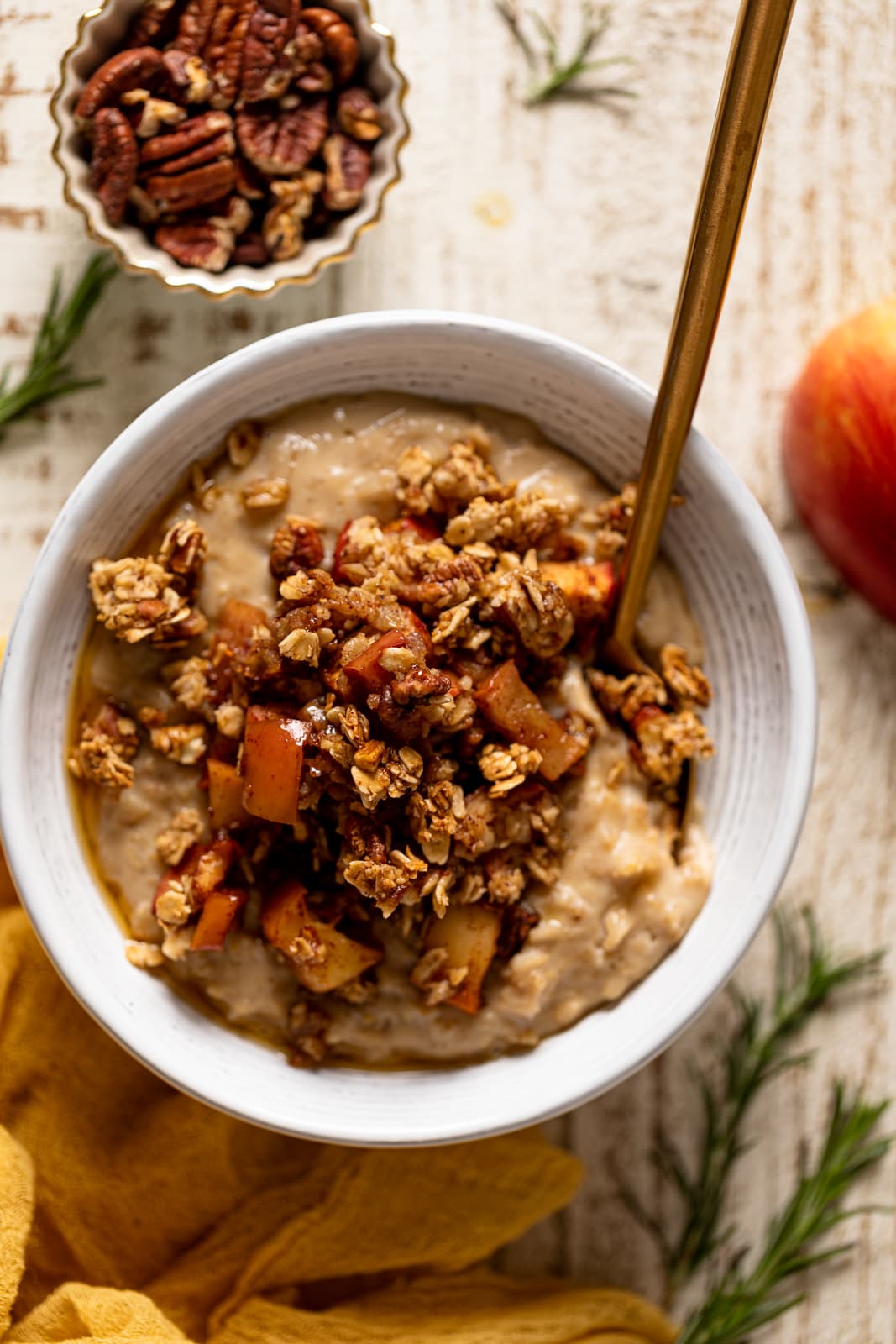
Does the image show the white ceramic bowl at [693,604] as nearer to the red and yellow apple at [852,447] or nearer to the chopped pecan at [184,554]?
the chopped pecan at [184,554]

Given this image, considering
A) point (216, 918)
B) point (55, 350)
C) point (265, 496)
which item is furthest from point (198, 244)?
point (216, 918)

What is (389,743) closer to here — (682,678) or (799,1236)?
(682,678)

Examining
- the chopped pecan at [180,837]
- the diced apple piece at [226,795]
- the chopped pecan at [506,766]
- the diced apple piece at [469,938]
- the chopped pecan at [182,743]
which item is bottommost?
the diced apple piece at [469,938]

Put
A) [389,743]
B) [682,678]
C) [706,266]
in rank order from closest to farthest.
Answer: [706,266], [389,743], [682,678]

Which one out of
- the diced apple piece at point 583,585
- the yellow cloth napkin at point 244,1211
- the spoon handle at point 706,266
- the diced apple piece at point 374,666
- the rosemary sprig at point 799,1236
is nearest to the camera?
the spoon handle at point 706,266

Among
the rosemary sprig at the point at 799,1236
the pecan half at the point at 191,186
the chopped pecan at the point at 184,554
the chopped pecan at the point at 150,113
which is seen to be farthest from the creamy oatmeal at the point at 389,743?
the rosemary sprig at the point at 799,1236

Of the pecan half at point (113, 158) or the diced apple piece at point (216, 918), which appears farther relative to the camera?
the pecan half at point (113, 158)
